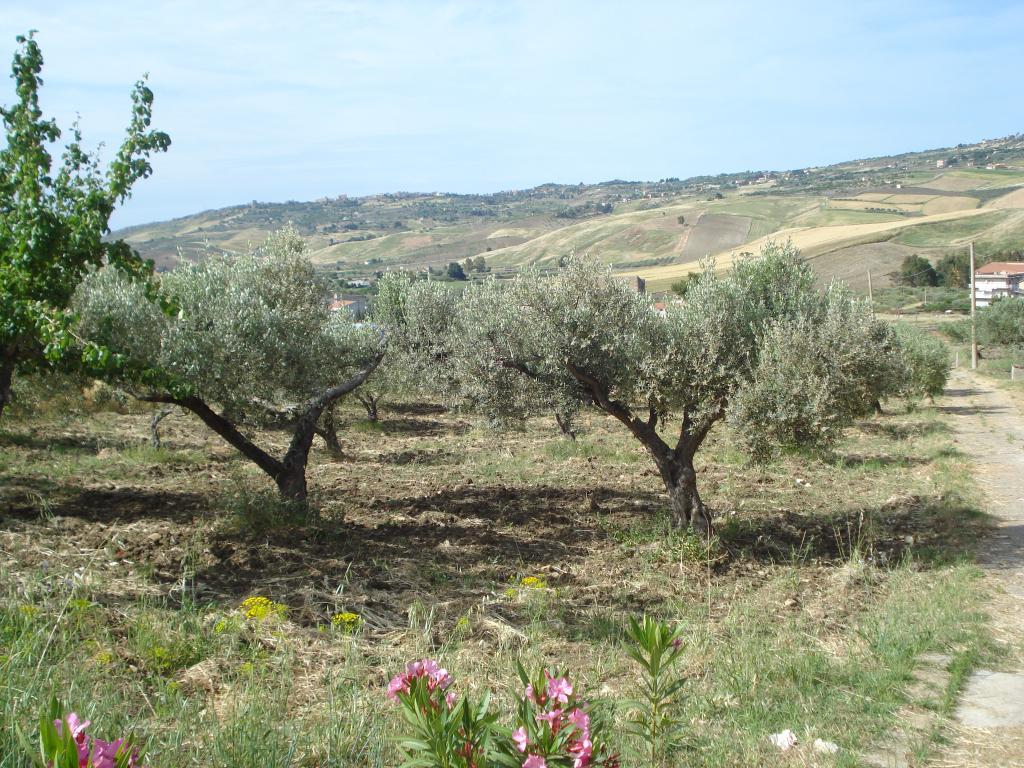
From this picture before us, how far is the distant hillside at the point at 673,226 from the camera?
89.8 metres

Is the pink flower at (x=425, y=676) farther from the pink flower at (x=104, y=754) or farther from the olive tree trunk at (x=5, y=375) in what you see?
the olive tree trunk at (x=5, y=375)

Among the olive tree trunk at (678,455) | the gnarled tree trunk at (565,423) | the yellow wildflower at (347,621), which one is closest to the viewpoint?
the yellow wildflower at (347,621)

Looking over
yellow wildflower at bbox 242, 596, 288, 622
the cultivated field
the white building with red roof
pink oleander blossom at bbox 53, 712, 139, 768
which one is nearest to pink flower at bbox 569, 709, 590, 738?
the cultivated field

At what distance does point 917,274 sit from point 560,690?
86305mm

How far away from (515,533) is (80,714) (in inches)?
324

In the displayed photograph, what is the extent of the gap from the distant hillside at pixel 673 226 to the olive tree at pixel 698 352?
163 feet

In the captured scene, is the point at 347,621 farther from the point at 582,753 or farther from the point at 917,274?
the point at 917,274

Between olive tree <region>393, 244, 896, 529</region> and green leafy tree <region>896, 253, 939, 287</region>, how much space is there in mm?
75126

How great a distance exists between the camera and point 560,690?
2.88 metres

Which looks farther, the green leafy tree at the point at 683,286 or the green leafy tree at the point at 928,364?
the green leafy tree at the point at 928,364

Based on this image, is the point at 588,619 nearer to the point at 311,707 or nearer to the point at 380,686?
the point at 380,686

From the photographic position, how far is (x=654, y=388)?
35.2ft

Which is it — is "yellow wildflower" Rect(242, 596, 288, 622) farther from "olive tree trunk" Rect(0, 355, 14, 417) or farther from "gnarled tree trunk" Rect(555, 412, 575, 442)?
"gnarled tree trunk" Rect(555, 412, 575, 442)

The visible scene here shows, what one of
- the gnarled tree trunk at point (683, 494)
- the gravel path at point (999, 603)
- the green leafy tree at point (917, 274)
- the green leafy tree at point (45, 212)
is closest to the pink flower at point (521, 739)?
the gravel path at point (999, 603)
